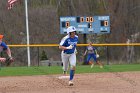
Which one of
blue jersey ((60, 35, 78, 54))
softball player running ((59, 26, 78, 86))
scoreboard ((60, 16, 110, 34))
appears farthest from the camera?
scoreboard ((60, 16, 110, 34))

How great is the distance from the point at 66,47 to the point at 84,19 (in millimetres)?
18131

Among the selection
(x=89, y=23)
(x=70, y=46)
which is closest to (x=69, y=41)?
(x=70, y=46)

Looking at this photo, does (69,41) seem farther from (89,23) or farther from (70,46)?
(89,23)

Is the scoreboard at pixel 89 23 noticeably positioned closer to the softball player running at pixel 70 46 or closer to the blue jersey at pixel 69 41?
the softball player running at pixel 70 46

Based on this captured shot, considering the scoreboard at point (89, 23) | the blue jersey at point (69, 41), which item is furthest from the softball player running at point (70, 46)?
the scoreboard at point (89, 23)

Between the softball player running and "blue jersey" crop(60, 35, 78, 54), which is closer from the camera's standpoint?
the softball player running

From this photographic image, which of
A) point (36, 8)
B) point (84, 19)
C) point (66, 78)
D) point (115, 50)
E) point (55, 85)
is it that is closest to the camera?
point (55, 85)

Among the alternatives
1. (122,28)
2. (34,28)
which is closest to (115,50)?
(122,28)

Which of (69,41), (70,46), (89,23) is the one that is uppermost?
(89,23)

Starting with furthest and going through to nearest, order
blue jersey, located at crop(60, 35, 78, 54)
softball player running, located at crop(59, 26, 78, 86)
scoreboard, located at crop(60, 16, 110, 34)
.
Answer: scoreboard, located at crop(60, 16, 110, 34) → blue jersey, located at crop(60, 35, 78, 54) → softball player running, located at crop(59, 26, 78, 86)

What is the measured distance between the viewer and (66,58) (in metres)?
16.3

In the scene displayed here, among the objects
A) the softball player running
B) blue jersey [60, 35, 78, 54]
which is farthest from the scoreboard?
blue jersey [60, 35, 78, 54]

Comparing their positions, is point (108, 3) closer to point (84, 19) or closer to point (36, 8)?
point (36, 8)

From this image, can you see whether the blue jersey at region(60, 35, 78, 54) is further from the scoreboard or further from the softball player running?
the scoreboard
